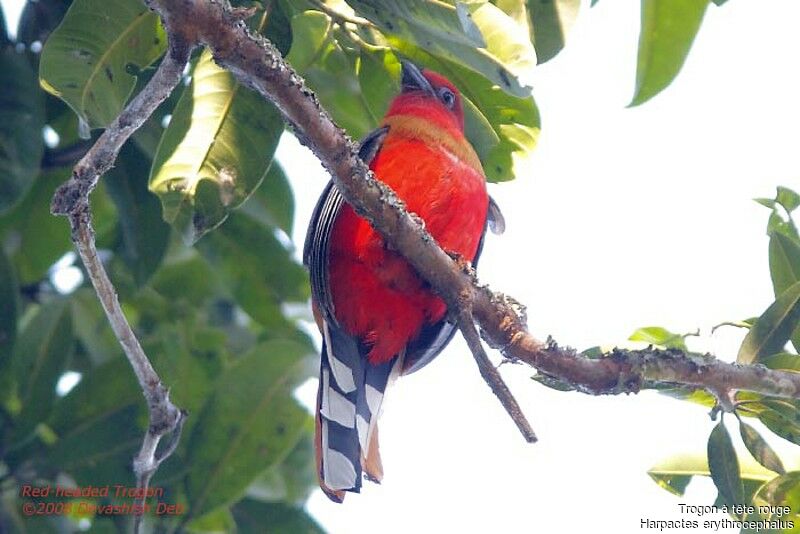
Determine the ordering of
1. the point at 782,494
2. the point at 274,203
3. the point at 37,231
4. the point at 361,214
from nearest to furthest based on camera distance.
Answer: the point at 361,214, the point at 782,494, the point at 274,203, the point at 37,231

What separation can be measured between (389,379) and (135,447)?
112 centimetres

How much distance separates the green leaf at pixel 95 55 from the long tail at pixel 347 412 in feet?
3.65

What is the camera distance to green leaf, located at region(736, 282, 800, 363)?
2.93m

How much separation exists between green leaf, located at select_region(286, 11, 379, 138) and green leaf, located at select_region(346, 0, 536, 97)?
0.34m

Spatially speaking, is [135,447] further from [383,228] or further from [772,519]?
[772,519]

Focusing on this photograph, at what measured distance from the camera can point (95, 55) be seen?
294 centimetres

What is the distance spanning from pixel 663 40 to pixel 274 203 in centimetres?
209

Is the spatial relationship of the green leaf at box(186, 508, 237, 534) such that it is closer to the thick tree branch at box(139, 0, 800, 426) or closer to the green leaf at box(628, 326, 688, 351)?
the thick tree branch at box(139, 0, 800, 426)

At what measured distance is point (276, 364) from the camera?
4133 mm

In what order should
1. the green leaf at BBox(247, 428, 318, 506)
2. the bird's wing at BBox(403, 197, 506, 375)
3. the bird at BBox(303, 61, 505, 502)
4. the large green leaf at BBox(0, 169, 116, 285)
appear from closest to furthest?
the bird at BBox(303, 61, 505, 502) < the bird's wing at BBox(403, 197, 506, 375) < the large green leaf at BBox(0, 169, 116, 285) < the green leaf at BBox(247, 428, 318, 506)

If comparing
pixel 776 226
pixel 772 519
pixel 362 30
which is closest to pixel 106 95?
pixel 362 30

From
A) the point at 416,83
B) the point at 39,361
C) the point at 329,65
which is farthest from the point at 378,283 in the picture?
the point at 39,361

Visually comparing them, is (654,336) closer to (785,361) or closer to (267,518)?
(785,361)

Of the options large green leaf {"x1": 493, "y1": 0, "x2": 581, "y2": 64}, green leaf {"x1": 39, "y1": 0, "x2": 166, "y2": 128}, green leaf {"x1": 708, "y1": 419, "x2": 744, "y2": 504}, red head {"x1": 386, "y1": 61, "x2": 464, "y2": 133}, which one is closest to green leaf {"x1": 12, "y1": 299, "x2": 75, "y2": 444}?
green leaf {"x1": 39, "y1": 0, "x2": 166, "y2": 128}
